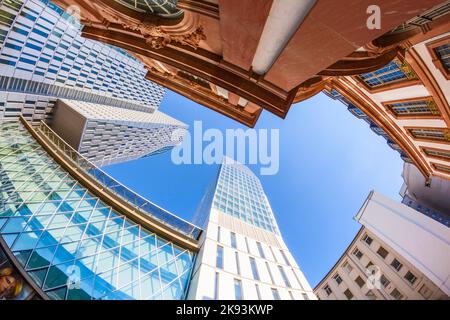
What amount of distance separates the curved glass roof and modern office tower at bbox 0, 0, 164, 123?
35969 mm

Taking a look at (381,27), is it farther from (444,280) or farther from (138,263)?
(444,280)

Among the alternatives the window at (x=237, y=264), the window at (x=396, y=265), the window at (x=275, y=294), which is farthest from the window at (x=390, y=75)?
the window at (x=396, y=265)

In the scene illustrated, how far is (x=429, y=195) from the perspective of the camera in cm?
3123

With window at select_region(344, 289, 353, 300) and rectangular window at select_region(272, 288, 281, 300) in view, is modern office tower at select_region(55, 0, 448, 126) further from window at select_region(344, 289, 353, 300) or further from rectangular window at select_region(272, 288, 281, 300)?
window at select_region(344, 289, 353, 300)

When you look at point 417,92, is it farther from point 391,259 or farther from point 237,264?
point 391,259

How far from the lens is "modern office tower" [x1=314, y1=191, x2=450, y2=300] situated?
20.3 metres

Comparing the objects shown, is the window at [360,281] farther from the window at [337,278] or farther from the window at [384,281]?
the window at [384,281]

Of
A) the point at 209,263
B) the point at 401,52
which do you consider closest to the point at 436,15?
the point at 401,52

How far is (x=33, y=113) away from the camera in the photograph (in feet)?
152

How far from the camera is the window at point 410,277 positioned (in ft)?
71.3

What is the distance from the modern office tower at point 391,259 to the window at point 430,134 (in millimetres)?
13945

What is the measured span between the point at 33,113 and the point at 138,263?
5324cm

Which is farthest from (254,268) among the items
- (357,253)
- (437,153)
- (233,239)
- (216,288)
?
(357,253)

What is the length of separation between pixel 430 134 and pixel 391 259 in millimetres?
19849
